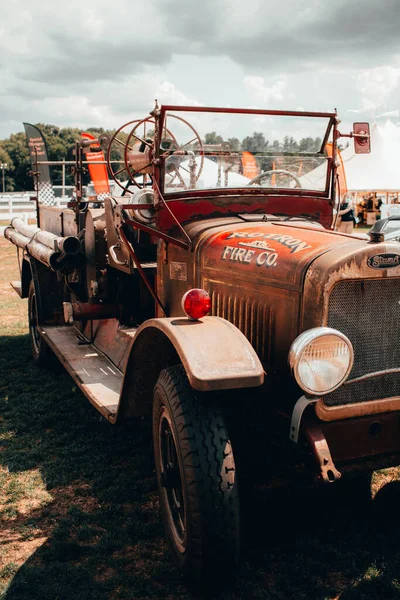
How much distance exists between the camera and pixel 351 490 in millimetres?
3650

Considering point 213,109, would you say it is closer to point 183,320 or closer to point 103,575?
point 183,320

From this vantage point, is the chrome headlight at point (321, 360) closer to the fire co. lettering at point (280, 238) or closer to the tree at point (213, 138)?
the fire co. lettering at point (280, 238)

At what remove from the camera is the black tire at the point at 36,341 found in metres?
6.13

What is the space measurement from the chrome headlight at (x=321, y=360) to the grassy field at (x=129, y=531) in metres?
0.68

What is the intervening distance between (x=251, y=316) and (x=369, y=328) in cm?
68

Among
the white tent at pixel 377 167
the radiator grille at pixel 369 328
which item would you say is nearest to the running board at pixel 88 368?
the radiator grille at pixel 369 328

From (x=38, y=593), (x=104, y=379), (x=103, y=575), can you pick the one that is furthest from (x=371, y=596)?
(x=104, y=379)

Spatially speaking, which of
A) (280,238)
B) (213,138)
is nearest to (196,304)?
(280,238)

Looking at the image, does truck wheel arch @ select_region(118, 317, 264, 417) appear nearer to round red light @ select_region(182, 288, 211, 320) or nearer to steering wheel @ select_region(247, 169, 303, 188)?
round red light @ select_region(182, 288, 211, 320)

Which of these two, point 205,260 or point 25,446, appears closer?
point 205,260

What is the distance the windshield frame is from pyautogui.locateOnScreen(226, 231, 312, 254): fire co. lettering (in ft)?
1.93

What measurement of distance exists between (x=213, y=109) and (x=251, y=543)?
2762mm

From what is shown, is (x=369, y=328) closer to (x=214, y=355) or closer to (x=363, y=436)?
Answer: (x=363, y=436)

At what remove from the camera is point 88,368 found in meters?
4.77
